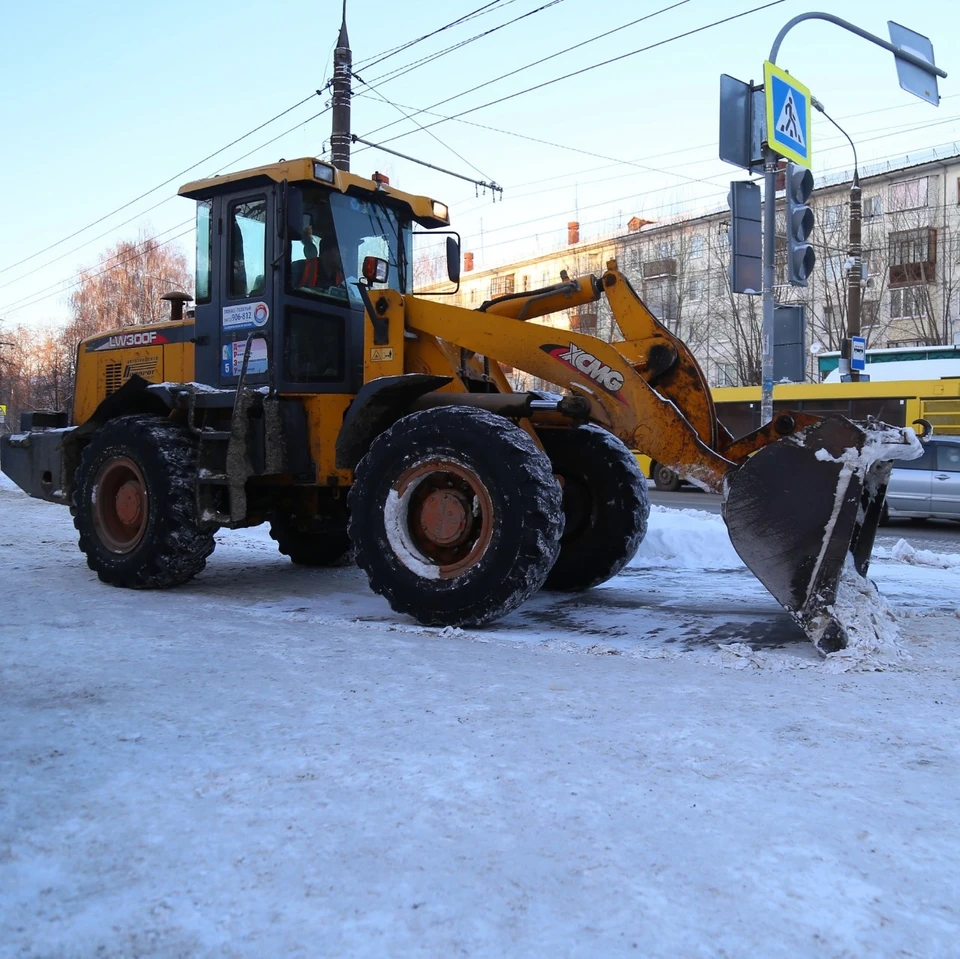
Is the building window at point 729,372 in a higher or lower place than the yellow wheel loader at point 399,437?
higher

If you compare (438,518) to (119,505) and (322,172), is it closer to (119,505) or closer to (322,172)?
(322,172)

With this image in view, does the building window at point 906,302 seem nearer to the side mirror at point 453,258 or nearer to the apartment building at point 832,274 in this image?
the apartment building at point 832,274

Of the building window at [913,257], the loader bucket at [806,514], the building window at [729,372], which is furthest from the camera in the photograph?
the building window at [729,372]

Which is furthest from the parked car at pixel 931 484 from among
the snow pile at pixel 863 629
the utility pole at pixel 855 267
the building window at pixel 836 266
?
the building window at pixel 836 266

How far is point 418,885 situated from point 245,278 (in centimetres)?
574

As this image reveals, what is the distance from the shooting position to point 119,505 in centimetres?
755

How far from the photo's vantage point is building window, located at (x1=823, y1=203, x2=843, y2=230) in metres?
34.6

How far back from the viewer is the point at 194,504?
7109mm

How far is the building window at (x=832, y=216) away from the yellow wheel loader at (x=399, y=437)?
3040 centimetres

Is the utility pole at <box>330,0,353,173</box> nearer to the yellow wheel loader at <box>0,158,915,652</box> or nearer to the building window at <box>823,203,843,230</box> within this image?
the yellow wheel loader at <box>0,158,915,652</box>

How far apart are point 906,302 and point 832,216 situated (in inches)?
167

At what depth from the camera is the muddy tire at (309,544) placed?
8750mm

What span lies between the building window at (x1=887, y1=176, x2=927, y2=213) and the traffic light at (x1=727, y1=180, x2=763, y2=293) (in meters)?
32.7

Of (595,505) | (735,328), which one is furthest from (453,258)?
(735,328)
